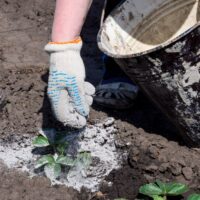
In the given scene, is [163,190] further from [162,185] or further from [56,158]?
[56,158]

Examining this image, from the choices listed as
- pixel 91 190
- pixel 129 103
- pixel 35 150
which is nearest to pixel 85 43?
pixel 129 103

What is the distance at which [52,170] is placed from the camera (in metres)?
2.20

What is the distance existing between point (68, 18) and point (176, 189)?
0.73 metres

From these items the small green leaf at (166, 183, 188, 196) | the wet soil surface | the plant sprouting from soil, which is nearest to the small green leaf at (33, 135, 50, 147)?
the plant sprouting from soil

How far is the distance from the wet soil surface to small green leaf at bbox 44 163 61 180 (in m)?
0.03

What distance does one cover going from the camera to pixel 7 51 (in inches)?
114

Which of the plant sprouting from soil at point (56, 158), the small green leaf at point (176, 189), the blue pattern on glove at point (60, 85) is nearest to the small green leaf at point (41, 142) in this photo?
the plant sprouting from soil at point (56, 158)

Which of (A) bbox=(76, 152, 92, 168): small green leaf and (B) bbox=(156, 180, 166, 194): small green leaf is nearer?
(B) bbox=(156, 180, 166, 194): small green leaf

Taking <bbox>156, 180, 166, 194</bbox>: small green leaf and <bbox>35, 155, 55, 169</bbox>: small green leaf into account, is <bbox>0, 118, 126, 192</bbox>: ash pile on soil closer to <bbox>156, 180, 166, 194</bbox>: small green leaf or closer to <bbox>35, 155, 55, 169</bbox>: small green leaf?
<bbox>35, 155, 55, 169</bbox>: small green leaf

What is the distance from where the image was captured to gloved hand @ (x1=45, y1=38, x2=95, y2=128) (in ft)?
6.63

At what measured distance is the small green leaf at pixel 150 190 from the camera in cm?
200

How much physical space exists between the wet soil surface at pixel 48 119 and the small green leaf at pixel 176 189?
Answer: 10cm

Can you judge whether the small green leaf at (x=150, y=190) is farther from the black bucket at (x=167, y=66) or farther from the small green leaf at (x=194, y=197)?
the black bucket at (x=167, y=66)

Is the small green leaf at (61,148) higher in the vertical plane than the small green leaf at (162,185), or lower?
lower
